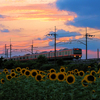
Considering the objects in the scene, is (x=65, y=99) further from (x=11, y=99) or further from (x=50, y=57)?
(x=50, y=57)

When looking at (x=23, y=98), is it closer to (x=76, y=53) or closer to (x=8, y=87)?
(x=8, y=87)

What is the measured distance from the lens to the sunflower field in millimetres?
5422

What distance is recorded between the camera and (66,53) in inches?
2039

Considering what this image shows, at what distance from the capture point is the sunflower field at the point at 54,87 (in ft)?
17.8

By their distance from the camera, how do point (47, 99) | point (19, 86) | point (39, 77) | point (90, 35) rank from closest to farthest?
point (47, 99) < point (39, 77) < point (19, 86) < point (90, 35)

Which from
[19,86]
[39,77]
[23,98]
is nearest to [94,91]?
[39,77]

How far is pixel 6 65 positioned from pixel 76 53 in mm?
25188

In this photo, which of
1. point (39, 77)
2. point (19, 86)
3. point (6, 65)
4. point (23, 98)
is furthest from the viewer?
point (6, 65)

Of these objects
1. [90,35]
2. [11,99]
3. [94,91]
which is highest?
[90,35]

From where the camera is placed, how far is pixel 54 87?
578 cm

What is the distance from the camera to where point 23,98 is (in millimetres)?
7031

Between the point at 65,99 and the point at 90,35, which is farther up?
the point at 90,35

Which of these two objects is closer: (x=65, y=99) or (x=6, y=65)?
(x=65, y=99)

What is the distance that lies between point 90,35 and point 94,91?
46867 millimetres
